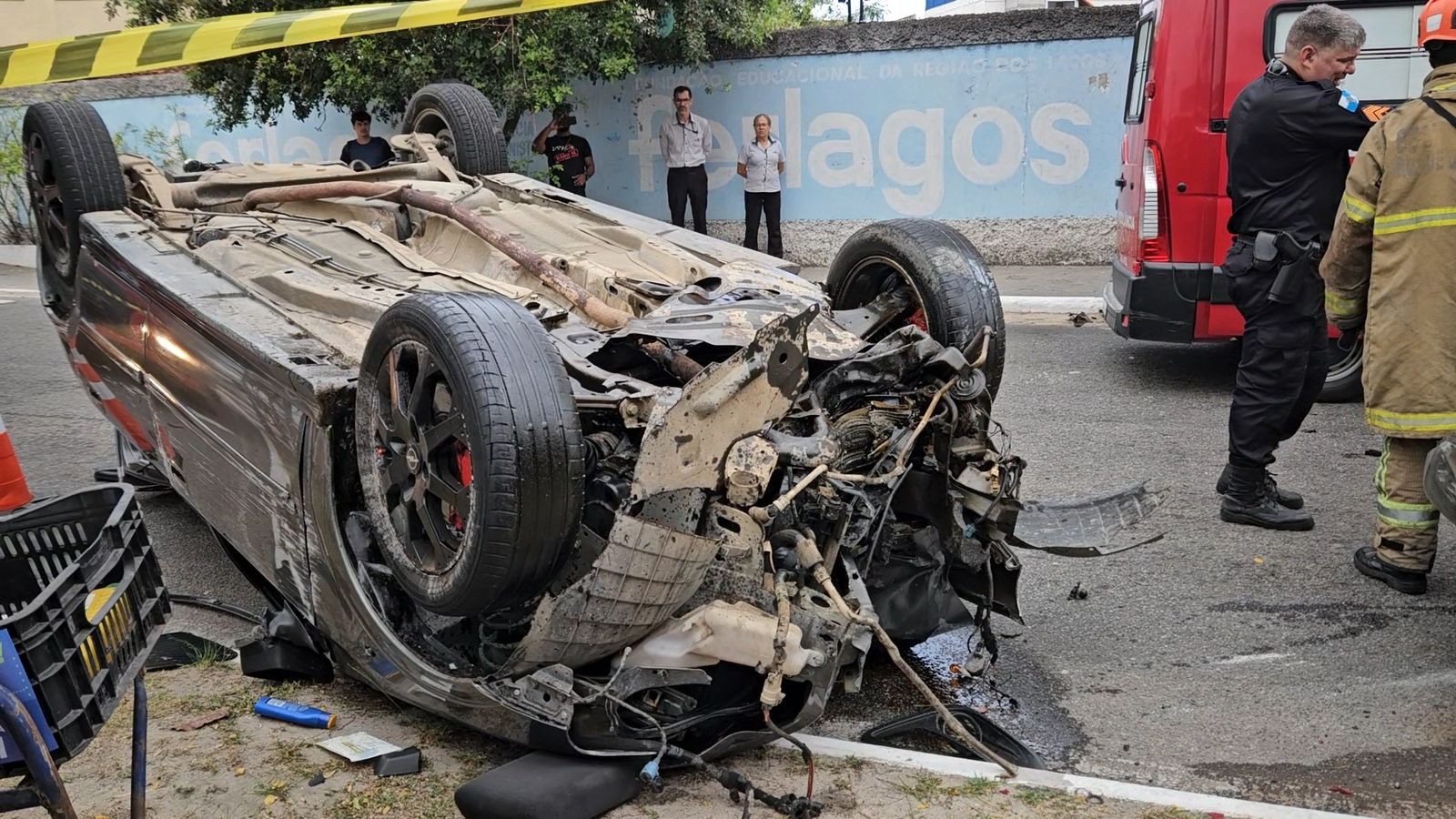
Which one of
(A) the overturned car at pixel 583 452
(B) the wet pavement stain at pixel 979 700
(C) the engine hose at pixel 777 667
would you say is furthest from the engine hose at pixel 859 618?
(B) the wet pavement stain at pixel 979 700

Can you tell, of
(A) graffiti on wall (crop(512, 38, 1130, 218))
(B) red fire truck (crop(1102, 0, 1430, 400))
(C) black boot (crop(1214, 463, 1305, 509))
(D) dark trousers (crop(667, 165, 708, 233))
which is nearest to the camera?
(C) black boot (crop(1214, 463, 1305, 509))

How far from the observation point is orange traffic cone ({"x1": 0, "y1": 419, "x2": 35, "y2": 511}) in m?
3.50

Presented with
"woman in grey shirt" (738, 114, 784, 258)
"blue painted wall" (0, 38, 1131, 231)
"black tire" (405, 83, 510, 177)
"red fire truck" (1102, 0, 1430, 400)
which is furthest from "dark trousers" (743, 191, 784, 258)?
"black tire" (405, 83, 510, 177)

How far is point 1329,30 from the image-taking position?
4.80 m

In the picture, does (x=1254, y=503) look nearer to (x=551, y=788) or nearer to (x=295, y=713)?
(x=551, y=788)

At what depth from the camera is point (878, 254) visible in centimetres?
416

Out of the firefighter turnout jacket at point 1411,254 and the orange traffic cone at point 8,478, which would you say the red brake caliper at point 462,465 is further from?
the firefighter turnout jacket at point 1411,254

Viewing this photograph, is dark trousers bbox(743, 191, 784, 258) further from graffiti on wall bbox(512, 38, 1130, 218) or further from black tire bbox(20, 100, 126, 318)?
black tire bbox(20, 100, 126, 318)

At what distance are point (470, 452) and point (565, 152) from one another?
936 cm

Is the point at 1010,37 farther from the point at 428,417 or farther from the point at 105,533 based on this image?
the point at 105,533

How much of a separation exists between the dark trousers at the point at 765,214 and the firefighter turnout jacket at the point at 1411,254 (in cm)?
809

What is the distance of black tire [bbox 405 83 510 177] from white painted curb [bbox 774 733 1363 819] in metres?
3.73

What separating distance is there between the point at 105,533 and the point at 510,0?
16.3 ft

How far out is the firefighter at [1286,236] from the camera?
482 centimetres
